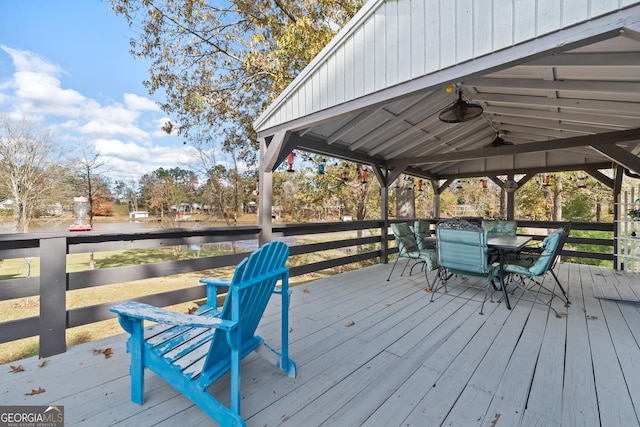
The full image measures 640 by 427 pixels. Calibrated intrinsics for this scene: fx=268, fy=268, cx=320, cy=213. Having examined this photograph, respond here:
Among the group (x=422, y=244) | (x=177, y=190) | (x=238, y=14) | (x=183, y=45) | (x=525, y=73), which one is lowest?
(x=422, y=244)

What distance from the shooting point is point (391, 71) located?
7.80 feet

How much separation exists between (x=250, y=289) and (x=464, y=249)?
2681 mm

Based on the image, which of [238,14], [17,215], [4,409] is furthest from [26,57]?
[4,409]

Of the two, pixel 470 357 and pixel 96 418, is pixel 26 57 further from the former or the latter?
pixel 470 357

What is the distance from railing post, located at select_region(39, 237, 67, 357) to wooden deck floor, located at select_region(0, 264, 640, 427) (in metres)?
0.14

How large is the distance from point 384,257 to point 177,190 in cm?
803

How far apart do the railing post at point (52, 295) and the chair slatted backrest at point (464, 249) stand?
147 inches

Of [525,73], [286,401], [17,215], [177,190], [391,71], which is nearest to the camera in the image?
[286,401]

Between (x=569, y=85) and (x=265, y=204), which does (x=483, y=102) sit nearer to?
(x=569, y=85)

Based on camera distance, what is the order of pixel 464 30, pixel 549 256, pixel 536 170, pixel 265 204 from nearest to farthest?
pixel 464 30 → pixel 549 256 → pixel 265 204 → pixel 536 170

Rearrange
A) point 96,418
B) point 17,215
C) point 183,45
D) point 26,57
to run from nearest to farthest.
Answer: point 96,418 → point 183,45 → point 17,215 → point 26,57

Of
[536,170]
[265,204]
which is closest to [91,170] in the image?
[265,204]

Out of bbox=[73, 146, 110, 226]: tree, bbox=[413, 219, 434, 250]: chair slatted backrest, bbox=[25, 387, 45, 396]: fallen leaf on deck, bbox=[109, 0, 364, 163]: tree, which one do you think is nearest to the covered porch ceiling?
bbox=[413, 219, 434, 250]: chair slatted backrest

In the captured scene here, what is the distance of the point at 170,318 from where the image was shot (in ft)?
4.30
